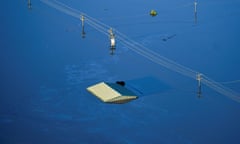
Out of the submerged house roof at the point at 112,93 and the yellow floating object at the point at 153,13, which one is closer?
the submerged house roof at the point at 112,93

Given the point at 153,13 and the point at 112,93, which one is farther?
the point at 153,13

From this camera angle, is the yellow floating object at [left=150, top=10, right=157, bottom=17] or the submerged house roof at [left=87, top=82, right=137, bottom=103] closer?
the submerged house roof at [left=87, top=82, right=137, bottom=103]

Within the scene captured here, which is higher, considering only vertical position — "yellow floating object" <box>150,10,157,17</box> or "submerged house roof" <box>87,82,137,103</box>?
"yellow floating object" <box>150,10,157,17</box>

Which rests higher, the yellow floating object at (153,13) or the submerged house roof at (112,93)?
the yellow floating object at (153,13)

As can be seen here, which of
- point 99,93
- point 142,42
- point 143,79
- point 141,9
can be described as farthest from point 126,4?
point 99,93

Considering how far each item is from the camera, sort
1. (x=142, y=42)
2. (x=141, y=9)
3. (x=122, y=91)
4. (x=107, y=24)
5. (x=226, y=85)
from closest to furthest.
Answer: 1. (x=122, y=91)
2. (x=226, y=85)
3. (x=142, y=42)
4. (x=107, y=24)
5. (x=141, y=9)

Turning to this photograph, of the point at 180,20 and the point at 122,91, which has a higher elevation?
the point at 180,20

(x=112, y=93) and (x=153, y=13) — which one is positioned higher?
(x=153, y=13)

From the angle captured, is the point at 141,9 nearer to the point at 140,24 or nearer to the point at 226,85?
the point at 140,24
